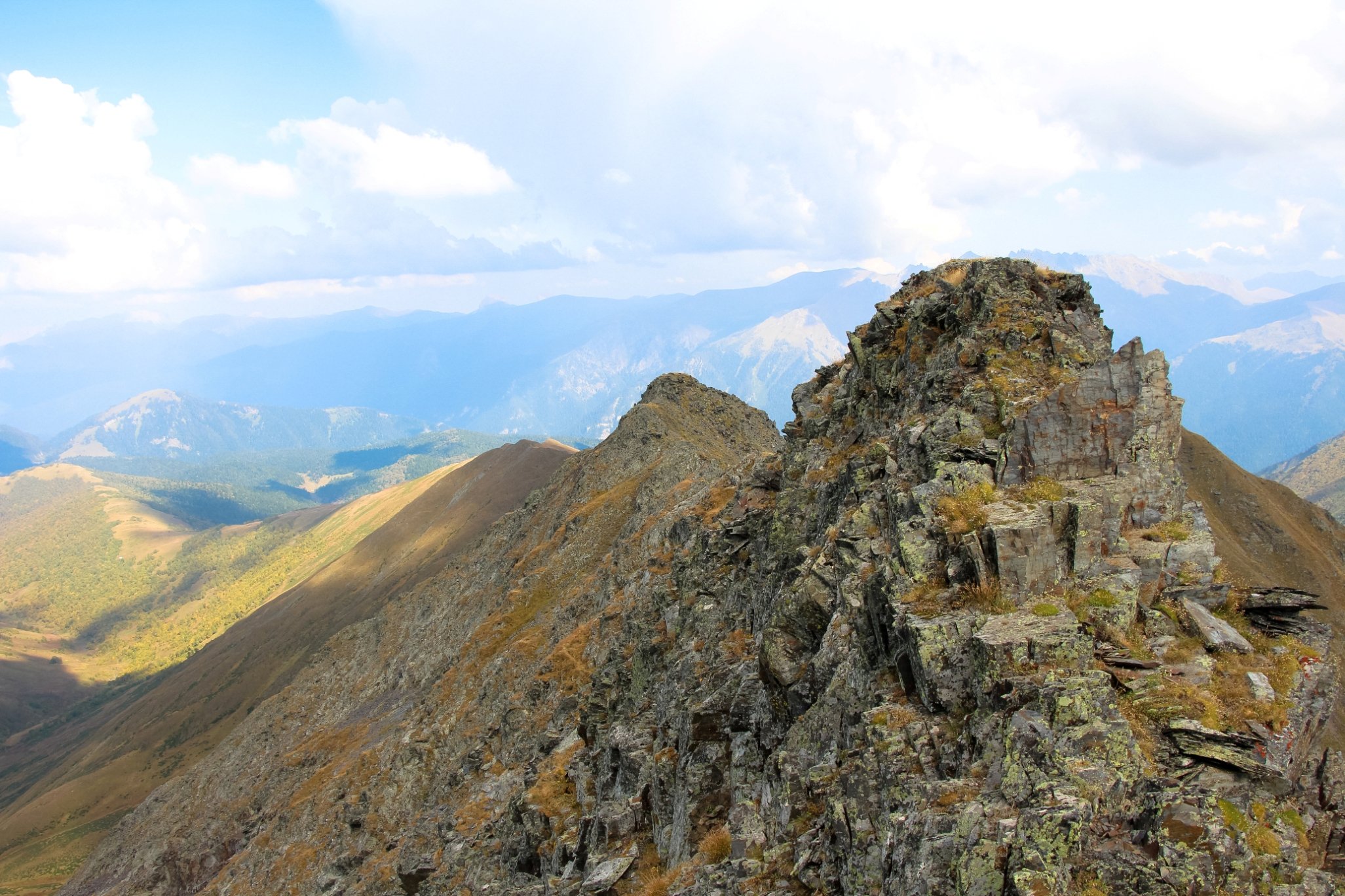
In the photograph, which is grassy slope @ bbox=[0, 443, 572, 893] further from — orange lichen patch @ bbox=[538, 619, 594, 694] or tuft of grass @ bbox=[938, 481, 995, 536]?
tuft of grass @ bbox=[938, 481, 995, 536]

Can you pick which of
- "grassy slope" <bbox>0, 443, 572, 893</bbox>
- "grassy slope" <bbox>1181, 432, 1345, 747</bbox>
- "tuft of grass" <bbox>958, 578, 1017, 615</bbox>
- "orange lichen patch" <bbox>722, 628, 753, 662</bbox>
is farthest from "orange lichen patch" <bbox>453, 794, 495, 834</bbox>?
"grassy slope" <bbox>0, 443, 572, 893</bbox>

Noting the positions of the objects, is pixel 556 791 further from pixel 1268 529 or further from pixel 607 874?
pixel 1268 529

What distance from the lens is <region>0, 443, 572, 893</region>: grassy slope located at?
130m

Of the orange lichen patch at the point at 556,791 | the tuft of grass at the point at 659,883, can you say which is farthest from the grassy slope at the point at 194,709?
the tuft of grass at the point at 659,883

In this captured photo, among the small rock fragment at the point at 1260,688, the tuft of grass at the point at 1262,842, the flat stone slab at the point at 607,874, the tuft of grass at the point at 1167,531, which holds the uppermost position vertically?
the tuft of grass at the point at 1167,531

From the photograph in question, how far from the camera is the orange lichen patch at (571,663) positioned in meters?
49.7

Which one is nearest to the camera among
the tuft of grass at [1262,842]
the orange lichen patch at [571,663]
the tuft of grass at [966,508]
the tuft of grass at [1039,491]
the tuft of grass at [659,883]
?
the tuft of grass at [1262,842]

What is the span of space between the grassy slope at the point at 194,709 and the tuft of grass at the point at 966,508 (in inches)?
5666

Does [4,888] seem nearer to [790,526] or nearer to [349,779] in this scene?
[349,779]

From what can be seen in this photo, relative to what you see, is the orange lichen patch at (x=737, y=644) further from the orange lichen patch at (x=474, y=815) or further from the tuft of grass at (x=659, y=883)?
the orange lichen patch at (x=474, y=815)

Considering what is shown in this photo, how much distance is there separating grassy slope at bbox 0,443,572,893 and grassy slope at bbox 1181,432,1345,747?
457ft

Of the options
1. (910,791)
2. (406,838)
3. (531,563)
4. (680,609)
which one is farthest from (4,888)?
(910,791)

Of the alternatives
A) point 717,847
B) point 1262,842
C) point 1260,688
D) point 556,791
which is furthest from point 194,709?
point 1262,842

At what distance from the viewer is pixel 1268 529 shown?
422 ft
